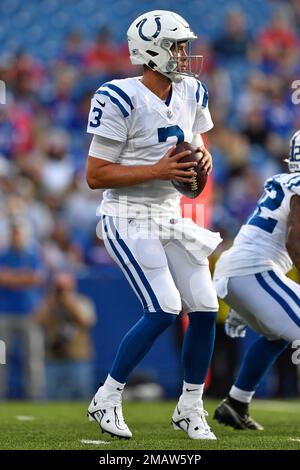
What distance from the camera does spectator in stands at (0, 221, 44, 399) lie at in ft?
25.0

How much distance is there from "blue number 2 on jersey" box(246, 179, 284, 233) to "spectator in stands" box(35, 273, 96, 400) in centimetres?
318

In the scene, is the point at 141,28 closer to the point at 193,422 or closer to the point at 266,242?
the point at 266,242

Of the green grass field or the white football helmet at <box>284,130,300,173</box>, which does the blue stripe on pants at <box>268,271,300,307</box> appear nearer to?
the white football helmet at <box>284,130,300,173</box>

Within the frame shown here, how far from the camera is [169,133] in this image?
4.22m

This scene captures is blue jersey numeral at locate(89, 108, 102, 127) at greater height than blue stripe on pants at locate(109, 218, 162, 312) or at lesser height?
greater

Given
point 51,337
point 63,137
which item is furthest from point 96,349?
point 63,137

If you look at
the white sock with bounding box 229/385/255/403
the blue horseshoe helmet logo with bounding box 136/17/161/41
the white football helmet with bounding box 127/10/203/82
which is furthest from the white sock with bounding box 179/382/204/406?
the blue horseshoe helmet logo with bounding box 136/17/161/41

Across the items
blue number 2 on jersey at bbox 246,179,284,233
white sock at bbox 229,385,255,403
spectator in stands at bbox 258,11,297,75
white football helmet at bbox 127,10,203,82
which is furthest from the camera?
spectator in stands at bbox 258,11,297,75

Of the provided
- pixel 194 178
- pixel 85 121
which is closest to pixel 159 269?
pixel 194 178

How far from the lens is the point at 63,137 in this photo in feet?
32.5

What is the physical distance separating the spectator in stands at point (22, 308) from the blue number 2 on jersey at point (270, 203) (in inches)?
133

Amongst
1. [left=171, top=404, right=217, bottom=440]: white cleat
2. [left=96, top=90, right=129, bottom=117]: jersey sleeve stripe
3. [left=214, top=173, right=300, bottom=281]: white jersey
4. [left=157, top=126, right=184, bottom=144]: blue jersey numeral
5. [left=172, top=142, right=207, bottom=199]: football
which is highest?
[left=96, top=90, right=129, bottom=117]: jersey sleeve stripe

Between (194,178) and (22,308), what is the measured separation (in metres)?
3.81
